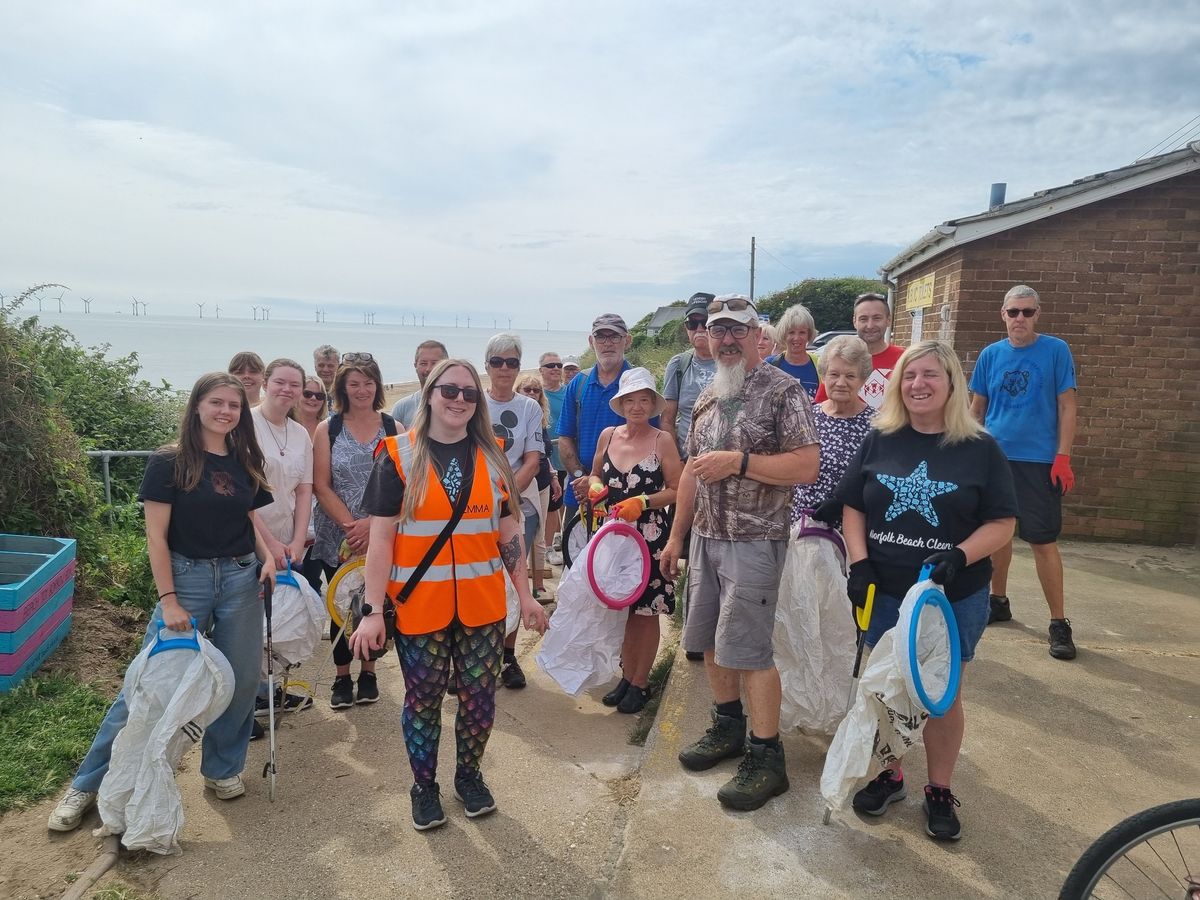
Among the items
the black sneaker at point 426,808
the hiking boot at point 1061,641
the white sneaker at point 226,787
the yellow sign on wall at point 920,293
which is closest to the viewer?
the black sneaker at point 426,808

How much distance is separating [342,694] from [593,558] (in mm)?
1618

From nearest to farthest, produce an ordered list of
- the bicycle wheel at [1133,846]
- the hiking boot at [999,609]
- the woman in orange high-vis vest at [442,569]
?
the bicycle wheel at [1133,846], the woman in orange high-vis vest at [442,569], the hiking boot at [999,609]

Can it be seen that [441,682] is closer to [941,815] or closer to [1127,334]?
[941,815]

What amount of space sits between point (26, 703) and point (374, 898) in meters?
2.21

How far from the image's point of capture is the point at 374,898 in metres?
2.64

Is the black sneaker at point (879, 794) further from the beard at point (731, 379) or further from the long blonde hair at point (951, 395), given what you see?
the beard at point (731, 379)

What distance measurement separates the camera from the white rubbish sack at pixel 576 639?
12.9 ft

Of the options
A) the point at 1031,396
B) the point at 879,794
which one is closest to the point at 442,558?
the point at 879,794

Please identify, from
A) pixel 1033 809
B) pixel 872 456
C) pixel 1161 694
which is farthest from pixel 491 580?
pixel 1161 694

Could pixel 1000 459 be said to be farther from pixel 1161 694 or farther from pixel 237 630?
pixel 237 630

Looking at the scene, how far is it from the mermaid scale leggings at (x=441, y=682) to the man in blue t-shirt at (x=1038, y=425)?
3239 millimetres

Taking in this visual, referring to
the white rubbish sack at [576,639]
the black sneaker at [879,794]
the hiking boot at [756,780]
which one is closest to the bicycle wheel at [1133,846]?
the black sneaker at [879,794]

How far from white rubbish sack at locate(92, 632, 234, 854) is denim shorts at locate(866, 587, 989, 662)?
8.57 feet

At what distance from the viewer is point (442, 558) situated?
289 centimetres
